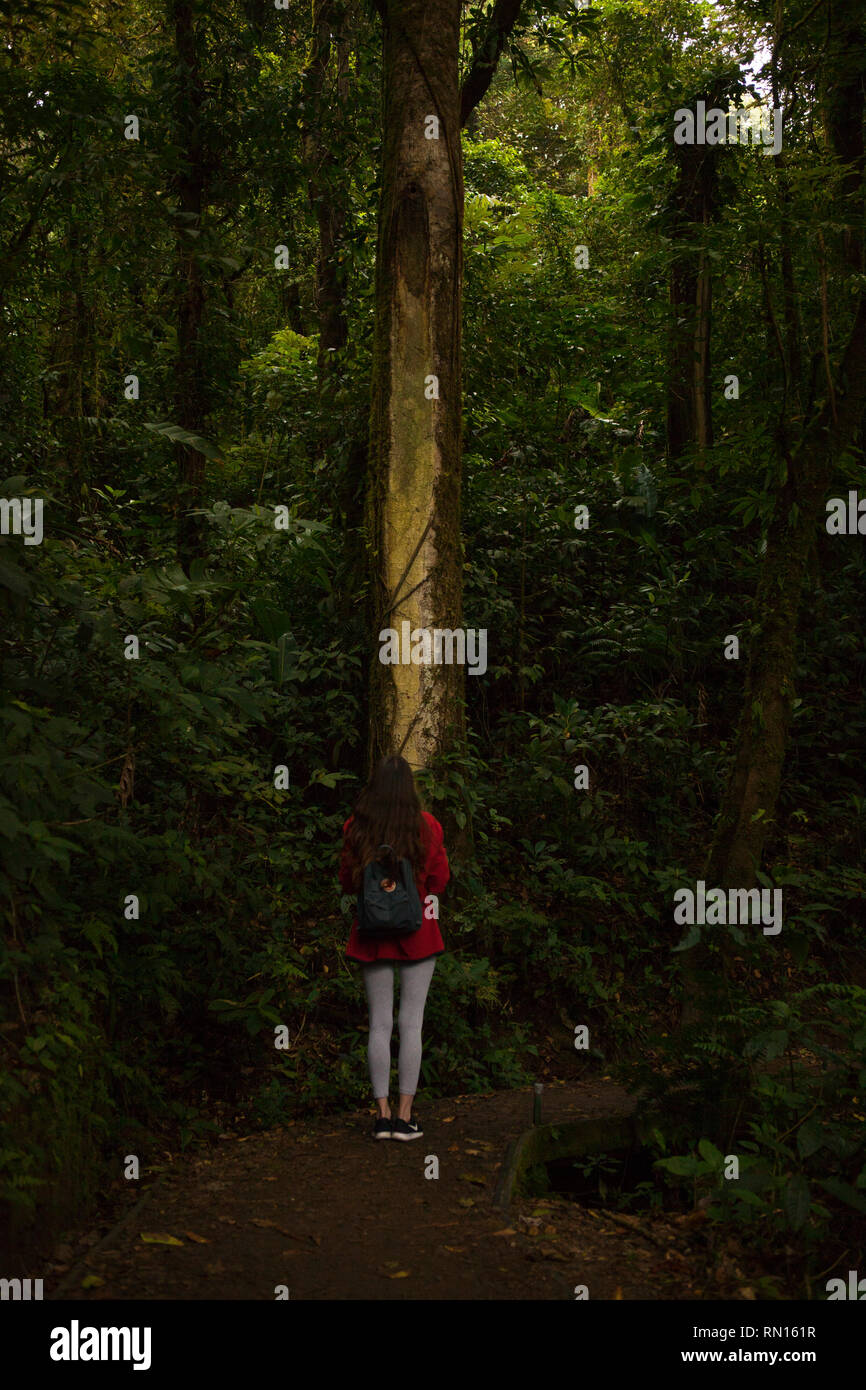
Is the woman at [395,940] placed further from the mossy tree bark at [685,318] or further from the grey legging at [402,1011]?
the mossy tree bark at [685,318]

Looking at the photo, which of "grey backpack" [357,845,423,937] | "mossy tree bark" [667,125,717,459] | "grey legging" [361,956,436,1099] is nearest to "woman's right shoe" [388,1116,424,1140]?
"grey legging" [361,956,436,1099]

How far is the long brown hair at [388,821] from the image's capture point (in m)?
5.88

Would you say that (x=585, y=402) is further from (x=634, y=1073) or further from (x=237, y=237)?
(x=634, y=1073)

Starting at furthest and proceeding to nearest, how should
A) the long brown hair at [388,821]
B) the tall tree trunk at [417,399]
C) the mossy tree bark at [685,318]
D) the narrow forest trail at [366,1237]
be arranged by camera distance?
the mossy tree bark at [685,318] < the tall tree trunk at [417,399] < the long brown hair at [388,821] < the narrow forest trail at [366,1237]

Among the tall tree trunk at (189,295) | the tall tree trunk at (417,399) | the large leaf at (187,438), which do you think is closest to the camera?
the tall tree trunk at (417,399)

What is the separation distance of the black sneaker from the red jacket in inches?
35.8

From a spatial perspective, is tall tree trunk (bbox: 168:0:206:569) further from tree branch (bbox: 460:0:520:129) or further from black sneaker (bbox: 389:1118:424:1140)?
black sneaker (bbox: 389:1118:424:1140)

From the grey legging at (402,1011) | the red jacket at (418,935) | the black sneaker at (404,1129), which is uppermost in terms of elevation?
the red jacket at (418,935)

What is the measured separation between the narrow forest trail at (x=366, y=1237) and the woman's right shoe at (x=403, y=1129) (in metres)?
0.05

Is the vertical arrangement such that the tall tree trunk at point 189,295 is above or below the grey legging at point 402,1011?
above

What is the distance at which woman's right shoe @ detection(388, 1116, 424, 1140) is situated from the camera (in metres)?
5.99

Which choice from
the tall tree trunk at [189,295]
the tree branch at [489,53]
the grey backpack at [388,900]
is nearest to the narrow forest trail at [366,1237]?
the grey backpack at [388,900]

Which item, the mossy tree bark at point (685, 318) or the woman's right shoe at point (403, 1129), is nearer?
the woman's right shoe at point (403, 1129)

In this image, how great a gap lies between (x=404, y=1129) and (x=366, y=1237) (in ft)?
4.18
